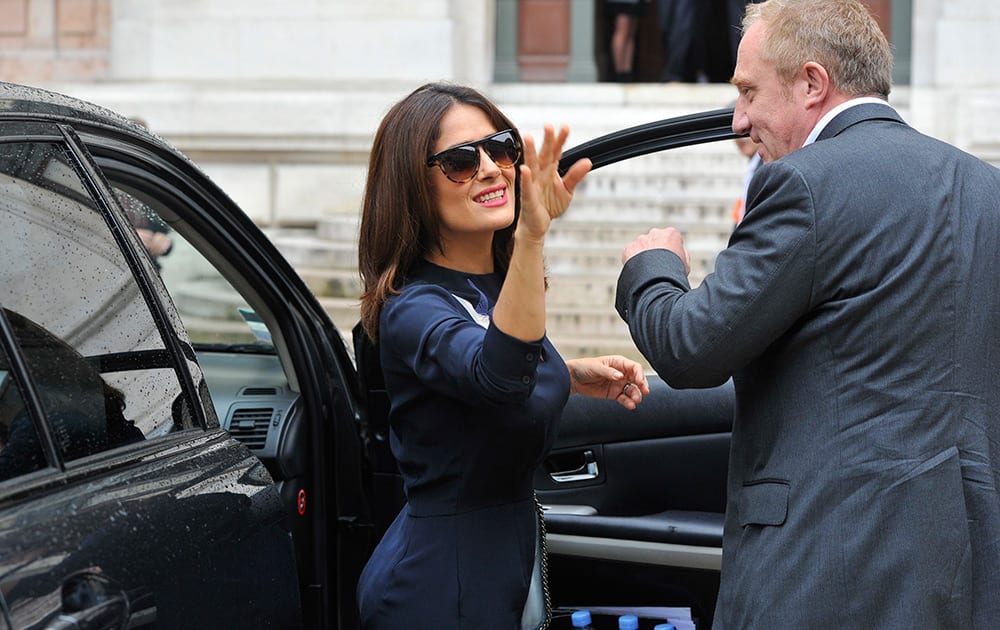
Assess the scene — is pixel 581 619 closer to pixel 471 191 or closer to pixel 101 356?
pixel 471 191

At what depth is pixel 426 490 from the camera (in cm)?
232

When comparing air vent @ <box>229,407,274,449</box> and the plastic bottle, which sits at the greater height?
air vent @ <box>229,407,274,449</box>

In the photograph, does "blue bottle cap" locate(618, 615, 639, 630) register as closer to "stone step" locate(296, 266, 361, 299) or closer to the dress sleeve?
the dress sleeve

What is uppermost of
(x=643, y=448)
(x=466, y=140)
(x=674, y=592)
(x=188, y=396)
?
(x=466, y=140)

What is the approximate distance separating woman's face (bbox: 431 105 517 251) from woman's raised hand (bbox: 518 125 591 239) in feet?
0.95

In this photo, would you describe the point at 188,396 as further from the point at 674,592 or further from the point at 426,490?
the point at 674,592

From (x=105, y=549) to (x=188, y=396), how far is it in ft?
1.67

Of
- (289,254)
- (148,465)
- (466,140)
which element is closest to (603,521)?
(466,140)

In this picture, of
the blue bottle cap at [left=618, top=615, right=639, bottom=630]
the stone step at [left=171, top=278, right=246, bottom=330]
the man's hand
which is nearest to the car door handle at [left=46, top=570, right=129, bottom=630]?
the man's hand

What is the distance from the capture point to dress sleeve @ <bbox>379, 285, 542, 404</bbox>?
6.74ft

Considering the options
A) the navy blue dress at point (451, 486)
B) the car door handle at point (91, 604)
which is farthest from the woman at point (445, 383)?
the car door handle at point (91, 604)

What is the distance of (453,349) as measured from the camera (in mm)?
2117

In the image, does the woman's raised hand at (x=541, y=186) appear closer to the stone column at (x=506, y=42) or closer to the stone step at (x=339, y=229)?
the stone step at (x=339, y=229)

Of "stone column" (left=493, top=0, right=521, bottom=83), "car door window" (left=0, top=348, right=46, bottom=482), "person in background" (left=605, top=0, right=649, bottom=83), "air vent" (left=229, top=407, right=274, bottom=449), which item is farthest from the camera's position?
"stone column" (left=493, top=0, right=521, bottom=83)
